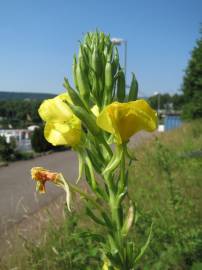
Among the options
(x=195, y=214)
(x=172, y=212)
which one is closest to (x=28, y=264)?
(x=172, y=212)

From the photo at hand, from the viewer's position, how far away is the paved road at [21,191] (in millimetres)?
6646

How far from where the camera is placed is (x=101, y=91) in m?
1.51

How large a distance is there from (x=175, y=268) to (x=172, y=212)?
2.36 ft

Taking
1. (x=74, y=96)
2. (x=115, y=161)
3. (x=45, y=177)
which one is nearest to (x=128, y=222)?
(x=115, y=161)

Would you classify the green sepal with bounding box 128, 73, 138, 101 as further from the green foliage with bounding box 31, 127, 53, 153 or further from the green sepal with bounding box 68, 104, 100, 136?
the green foliage with bounding box 31, 127, 53, 153

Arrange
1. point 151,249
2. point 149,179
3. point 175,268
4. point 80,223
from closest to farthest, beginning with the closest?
1. point 151,249
2. point 175,268
3. point 80,223
4. point 149,179

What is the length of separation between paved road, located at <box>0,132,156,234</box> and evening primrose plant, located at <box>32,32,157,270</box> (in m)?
2.84

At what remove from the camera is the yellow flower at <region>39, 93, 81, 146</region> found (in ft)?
4.76

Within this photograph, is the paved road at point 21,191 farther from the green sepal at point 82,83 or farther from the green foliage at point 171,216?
the green sepal at point 82,83

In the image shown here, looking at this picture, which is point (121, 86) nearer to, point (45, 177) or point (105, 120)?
point (105, 120)

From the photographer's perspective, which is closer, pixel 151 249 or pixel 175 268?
pixel 151 249

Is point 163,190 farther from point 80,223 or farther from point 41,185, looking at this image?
point 41,185

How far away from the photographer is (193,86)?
69.2 feet

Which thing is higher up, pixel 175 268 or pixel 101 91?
pixel 101 91
